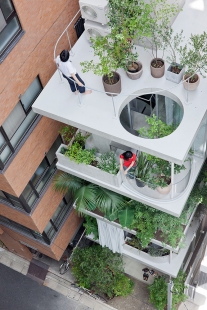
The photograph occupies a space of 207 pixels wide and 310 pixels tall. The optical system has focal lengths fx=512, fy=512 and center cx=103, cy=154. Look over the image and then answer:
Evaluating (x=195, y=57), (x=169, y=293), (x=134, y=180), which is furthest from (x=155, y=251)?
(x=195, y=57)

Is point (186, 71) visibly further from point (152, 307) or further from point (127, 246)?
point (152, 307)

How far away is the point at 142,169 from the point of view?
16891 mm

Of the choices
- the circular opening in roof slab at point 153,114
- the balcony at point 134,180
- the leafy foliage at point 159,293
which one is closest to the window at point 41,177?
the balcony at point 134,180

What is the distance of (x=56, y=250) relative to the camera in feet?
73.8

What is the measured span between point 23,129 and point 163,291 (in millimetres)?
10304

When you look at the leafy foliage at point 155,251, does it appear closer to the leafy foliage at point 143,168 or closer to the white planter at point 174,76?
the leafy foliage at point 143,168

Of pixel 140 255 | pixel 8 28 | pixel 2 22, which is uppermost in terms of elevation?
pixel 8 28

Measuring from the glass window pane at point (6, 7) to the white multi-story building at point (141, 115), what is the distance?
2822 mm

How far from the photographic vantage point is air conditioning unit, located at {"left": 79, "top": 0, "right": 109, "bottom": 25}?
49.8ft

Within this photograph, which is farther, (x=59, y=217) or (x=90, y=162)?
(x=59, y=217)

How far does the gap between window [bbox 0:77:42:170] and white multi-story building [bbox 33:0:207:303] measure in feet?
1.97

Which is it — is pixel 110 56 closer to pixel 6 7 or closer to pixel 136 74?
pixel 136 74

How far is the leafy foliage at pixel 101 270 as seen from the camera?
22.7 m

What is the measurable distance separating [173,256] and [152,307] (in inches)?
151
